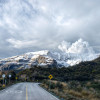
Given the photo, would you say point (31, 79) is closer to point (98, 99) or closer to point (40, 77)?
point (40, 77)

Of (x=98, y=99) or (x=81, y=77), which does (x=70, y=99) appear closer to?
(x=98, y=99)

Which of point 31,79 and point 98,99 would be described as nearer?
point 98,99

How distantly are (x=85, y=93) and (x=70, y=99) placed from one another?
380 centimetres

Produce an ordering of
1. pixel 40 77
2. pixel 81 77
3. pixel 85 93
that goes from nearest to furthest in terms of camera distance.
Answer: pixel 85 93, pixel 81 77, pixel 40 77

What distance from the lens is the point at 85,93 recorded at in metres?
17.2

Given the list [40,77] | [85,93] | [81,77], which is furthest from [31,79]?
[85,93]

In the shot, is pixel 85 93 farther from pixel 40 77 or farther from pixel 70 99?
pixel 40 77

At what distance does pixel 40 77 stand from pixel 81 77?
23819 millimetres

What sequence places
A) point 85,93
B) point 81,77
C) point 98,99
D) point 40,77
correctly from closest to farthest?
1. point 98,99
2. point 85,93
3. point 81,77
4. point 40,77

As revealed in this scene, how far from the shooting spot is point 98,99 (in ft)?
44.5

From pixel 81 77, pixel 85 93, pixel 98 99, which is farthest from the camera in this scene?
pixel 81 77

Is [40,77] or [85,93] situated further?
[40,77]

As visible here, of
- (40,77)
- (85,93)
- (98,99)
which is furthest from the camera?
(40,77)

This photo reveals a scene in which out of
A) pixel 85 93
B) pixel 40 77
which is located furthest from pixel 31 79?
Result: pixel 85 93
